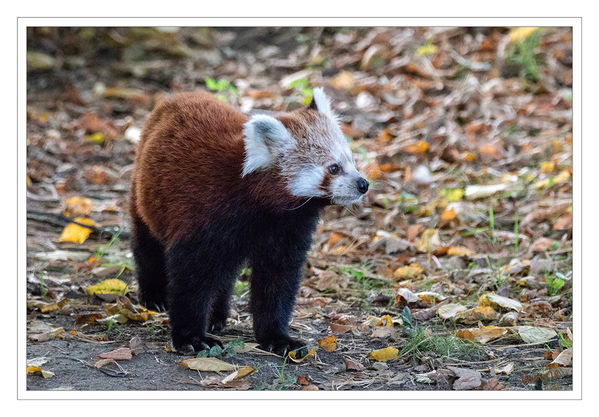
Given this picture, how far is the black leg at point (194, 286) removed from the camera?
4.38 meters

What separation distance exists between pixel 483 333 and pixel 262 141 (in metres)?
1.93

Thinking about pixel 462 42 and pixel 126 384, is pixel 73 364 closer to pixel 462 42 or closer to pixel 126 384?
pixel 126 384

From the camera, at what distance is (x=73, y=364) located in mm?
4297

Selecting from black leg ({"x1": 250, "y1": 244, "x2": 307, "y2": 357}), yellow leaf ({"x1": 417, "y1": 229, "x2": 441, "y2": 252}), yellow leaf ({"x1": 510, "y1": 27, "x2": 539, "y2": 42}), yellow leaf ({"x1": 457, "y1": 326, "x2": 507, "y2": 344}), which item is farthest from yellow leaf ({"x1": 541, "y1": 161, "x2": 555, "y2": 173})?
black leg ({"x1": 250, "y1": 244, "x2": 307, "y2": 357})

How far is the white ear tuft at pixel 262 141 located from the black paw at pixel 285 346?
1.12m

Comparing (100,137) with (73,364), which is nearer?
(73,364)

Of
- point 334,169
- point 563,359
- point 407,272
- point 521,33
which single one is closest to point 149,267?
point 334,169

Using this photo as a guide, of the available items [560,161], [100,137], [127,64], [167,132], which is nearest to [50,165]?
[100,137]

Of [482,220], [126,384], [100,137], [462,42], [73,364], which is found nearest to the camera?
[126,384]

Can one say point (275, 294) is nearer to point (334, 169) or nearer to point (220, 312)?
point (220, 312)

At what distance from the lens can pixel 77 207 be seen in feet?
24.1

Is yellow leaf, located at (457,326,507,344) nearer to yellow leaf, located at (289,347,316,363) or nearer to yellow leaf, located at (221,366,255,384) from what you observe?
yellow leaf, located at (289,347,316,363)
